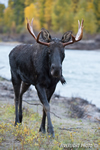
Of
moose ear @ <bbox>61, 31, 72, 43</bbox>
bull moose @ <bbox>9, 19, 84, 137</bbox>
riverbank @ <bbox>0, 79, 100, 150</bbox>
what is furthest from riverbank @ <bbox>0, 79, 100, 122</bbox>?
moose ear @ <bbox>61, 31, 72, 43</bbox>

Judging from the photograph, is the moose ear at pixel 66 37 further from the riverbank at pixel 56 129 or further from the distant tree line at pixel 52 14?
the distant tree line at pixel 52 14

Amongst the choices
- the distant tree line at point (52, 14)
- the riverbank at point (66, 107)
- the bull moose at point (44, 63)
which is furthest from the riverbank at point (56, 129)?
the distant tree line at point (52, 14)

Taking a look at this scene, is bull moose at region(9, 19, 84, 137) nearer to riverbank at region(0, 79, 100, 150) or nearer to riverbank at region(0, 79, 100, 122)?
riverbank at region(0, 79, 100, 150)

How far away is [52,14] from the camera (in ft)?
238

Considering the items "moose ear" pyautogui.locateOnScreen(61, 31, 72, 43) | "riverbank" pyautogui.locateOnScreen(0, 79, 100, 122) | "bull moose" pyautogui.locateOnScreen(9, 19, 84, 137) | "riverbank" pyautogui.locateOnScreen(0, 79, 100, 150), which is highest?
"moose ear" pyautogui.locateOnScreen(61, 31, 72, 43)

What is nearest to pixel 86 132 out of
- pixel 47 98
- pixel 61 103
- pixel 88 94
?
pixel 47 98

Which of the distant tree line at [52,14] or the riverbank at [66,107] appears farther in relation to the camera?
the distant tree line at [52,14]

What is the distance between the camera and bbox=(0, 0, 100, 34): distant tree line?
66500mm

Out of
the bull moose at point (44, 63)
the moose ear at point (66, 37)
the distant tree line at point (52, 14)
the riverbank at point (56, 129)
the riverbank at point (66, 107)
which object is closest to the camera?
the riverbank at point (56, 129)

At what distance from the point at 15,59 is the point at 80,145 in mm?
2639

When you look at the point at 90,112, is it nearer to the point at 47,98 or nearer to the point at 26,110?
the point at 26,110

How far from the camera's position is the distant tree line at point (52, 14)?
218ft

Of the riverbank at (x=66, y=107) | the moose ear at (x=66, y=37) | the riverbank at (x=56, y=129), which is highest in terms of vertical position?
the moose ear at (x=66, y=37)

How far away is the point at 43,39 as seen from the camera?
5168 mm
